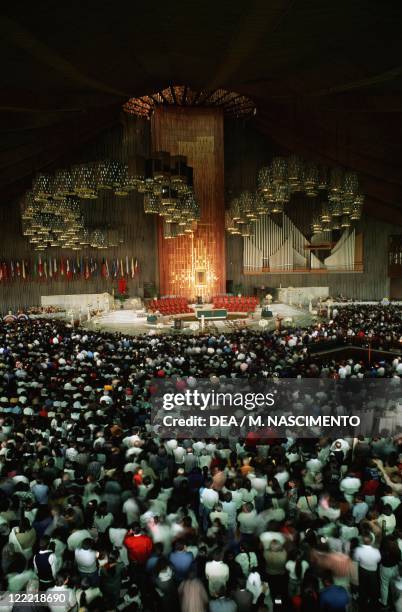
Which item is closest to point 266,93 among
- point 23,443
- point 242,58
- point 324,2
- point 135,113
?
point 242,58

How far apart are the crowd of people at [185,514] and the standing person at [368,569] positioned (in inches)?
0.5

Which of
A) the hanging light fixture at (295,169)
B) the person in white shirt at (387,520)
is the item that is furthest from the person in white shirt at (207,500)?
the hanging light fixture at (295,169)

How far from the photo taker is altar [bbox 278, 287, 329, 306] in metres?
29.5

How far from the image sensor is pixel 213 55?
35.8ft

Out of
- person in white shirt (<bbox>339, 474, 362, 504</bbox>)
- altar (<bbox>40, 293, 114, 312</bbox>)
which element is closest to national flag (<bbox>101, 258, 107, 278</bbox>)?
altar (<bbox>40, 293, 114, 312</bbox>)

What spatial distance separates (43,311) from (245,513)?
25.5 m

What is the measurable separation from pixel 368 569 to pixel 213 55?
10.8m

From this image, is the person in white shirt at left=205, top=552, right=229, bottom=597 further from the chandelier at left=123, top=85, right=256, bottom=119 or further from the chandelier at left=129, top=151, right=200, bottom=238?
the chandelier at left=123, top=85, right=256, bottom=119

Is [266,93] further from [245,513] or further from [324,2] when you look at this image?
[245,513]

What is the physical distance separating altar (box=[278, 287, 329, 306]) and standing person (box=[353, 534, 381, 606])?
24.6 metres

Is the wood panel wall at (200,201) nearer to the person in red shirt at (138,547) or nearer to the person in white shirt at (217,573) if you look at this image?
the person in red shirt at (138,547)

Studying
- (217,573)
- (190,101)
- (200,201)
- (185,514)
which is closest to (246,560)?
(217,573)

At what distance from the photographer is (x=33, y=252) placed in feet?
97.3

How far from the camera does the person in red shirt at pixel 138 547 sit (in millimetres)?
4723
